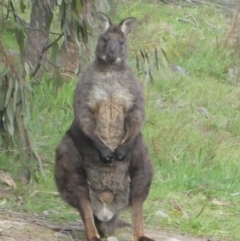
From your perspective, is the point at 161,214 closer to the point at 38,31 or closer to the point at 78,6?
the point at 78,6

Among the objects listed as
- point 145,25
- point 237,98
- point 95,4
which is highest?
point 95,4

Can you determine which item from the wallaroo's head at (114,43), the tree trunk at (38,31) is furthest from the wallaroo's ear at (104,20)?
the tree trunk at (38,31)

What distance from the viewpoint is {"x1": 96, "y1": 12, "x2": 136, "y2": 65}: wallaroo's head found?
5.75m

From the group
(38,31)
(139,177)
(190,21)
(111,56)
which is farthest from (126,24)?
(190,21)

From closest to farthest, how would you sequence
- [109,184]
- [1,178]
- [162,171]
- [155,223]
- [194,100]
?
[109,184] → [155,223] → [1,178] → [162,171] → [194,100]

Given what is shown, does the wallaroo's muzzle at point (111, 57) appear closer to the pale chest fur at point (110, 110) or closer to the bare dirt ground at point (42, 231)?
the pale chest fur at point (110, 110)

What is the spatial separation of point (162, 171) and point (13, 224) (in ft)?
8.38

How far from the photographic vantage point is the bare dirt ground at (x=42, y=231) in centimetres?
544

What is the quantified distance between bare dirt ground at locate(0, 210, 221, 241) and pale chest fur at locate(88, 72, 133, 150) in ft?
2.13

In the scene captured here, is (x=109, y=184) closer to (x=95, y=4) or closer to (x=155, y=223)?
(x=155, y=223)

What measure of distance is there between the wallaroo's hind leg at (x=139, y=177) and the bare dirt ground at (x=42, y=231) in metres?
0.31

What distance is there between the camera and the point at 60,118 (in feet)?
28.6

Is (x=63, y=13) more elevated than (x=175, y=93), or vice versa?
(x=63, y=13)

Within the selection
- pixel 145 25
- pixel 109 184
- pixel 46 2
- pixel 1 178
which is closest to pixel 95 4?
pixel 46 2
